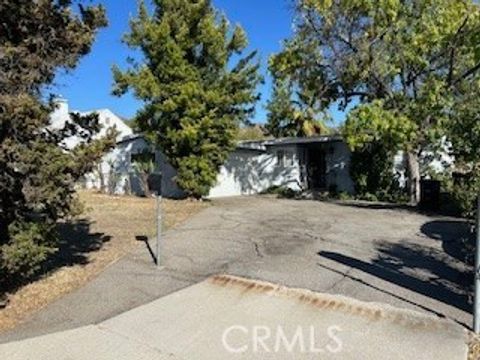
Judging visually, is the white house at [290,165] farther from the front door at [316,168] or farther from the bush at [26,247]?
the bush at [26,247]

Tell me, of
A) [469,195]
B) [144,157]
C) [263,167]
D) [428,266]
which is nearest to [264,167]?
[263,167]

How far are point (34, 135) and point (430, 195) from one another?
13821mm

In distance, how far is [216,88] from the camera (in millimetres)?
18078

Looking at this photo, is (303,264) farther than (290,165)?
No

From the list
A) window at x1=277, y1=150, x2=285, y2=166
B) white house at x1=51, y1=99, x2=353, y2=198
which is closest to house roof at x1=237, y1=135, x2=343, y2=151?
white house at x1=51, y1=99, x2=353, y2=198

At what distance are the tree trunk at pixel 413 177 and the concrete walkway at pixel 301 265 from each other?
494 centimetres

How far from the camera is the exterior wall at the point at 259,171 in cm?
2367

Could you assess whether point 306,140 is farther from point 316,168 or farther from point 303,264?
point 303,264

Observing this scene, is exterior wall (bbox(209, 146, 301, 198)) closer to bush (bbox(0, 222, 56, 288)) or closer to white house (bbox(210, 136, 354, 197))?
white house (bbox(210, 136, 354, 197))

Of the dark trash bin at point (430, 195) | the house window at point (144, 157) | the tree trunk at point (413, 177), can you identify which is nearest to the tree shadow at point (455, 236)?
the dark trash bin at point (430, 195)

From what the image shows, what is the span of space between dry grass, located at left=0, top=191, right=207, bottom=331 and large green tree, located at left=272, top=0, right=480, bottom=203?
672cm

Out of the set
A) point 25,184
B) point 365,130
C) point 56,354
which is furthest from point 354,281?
point 365,130

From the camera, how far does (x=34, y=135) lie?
21.9 ft

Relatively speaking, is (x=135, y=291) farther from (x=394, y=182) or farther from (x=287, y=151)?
(x=287, y=151)
